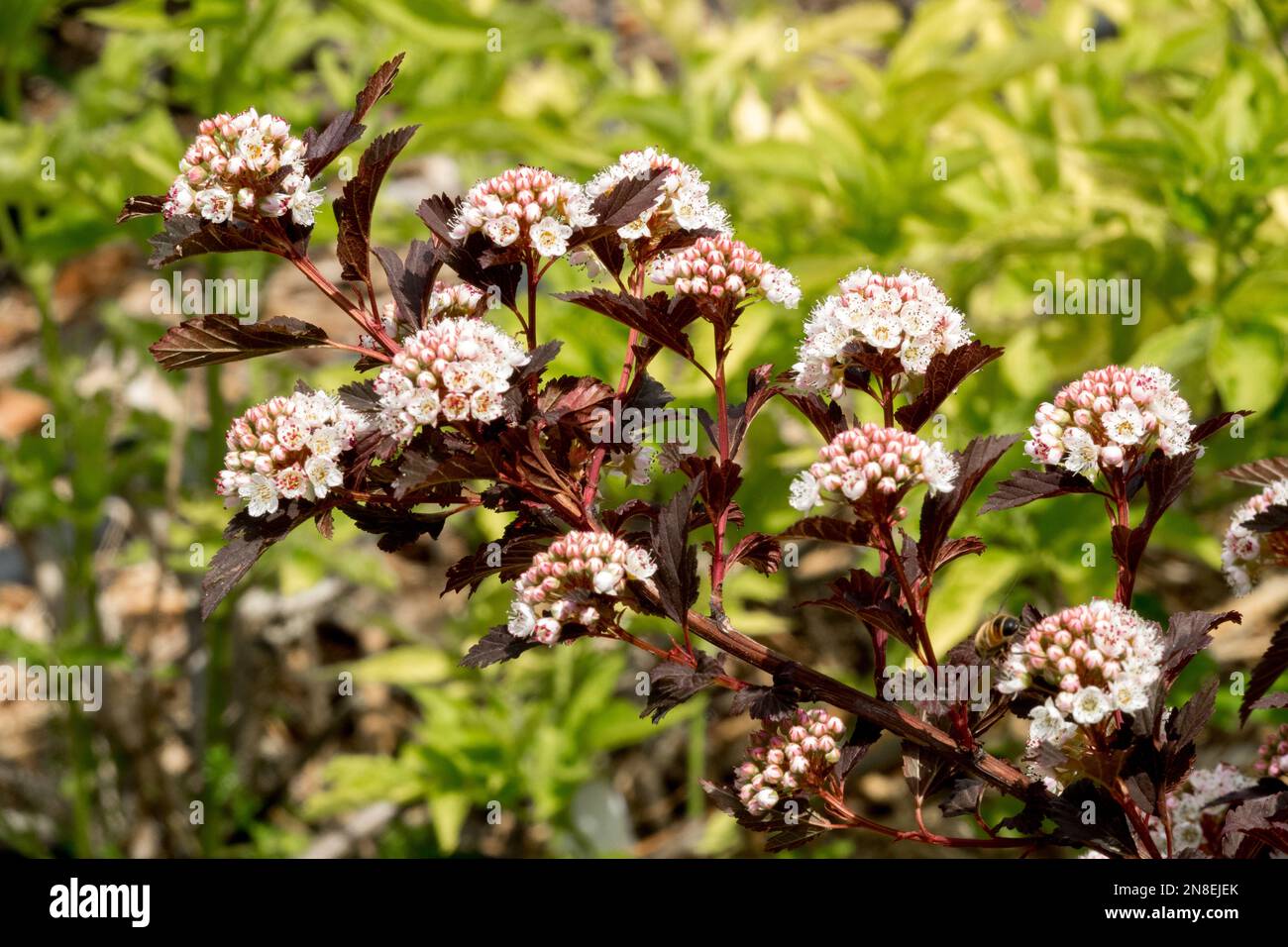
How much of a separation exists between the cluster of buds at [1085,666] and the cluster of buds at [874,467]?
A: 0.45ft

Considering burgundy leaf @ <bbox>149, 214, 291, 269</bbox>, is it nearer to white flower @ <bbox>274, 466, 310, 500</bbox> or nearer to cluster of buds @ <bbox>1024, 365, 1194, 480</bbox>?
white flower @ <bbox>274, 466, 310, 500</bbox>

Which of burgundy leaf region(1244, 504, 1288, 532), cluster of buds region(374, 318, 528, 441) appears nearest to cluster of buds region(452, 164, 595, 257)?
cluster of buds region(374, 318, 528, 441)

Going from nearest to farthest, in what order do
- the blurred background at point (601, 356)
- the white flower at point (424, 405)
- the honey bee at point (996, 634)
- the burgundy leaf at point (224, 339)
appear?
the white flower at point (424, 405)
the burgundy leaf at point (224, 339)
the honey bee at point (996, 634)
the blurred background at point (601, 356)

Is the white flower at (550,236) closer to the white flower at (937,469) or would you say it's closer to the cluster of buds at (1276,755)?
the white flower at (937,469)

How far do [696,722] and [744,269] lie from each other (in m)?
2.05

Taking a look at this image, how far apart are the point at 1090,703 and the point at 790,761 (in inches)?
9.1

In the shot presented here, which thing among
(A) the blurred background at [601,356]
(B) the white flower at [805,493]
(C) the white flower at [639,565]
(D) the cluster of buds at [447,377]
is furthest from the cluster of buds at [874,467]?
(A) the blurred background at [601,356]

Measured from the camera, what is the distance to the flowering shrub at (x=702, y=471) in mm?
973

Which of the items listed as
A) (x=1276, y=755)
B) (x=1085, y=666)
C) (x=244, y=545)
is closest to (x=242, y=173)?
(x=244, y=545)

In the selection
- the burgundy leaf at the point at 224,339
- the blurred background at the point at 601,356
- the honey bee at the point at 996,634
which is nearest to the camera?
the burgundy leaf at the point at 224,339

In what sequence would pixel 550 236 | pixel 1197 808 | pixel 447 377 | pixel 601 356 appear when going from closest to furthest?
pixel 447 377, pixel 550 236, pixel 1197 808, pixel 601 356

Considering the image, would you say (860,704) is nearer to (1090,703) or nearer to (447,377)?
(1090,703)

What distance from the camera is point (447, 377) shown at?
93cm
